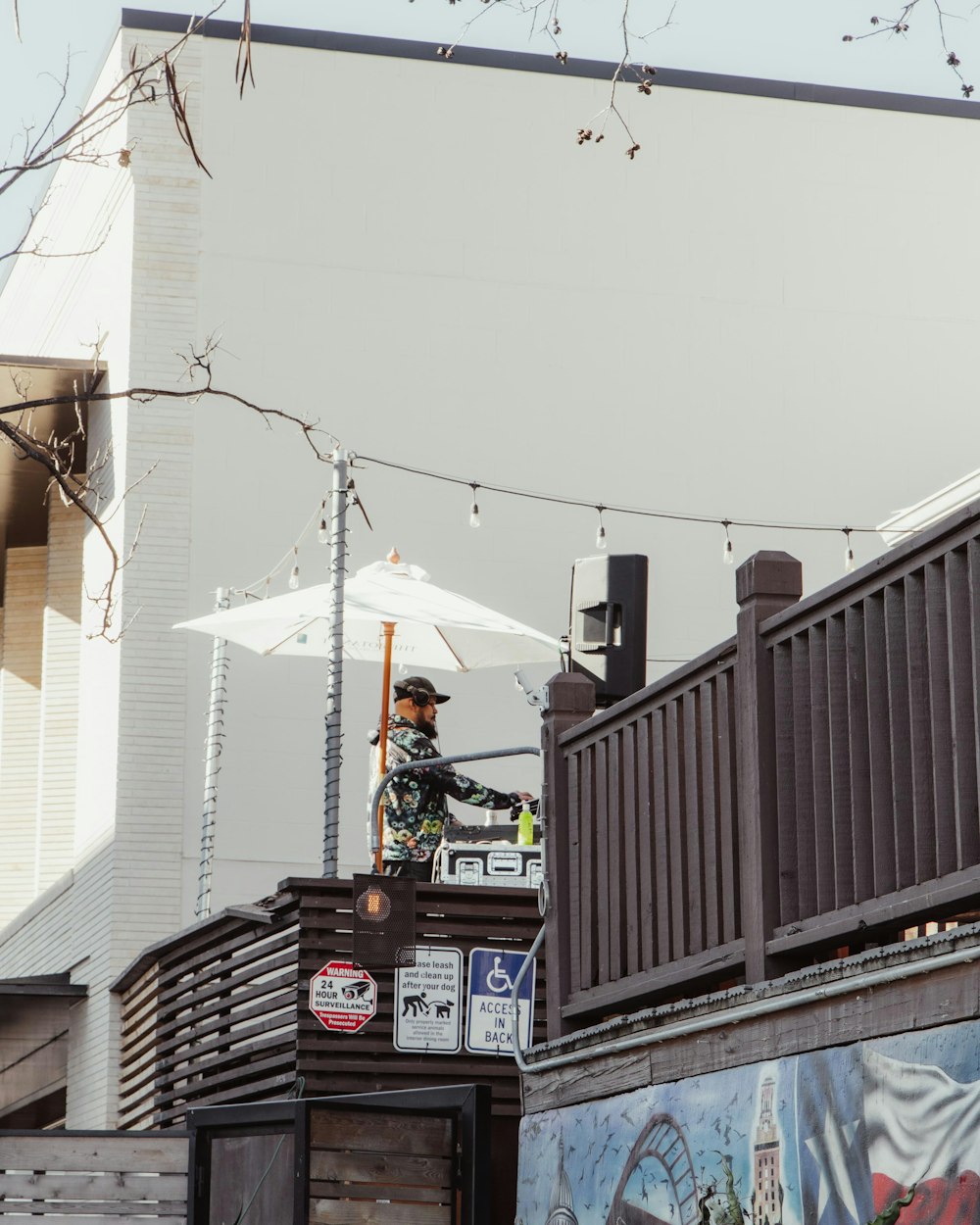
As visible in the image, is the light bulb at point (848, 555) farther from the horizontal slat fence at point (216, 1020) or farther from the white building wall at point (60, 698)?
the horizontal slat fence at point (216, 1020)

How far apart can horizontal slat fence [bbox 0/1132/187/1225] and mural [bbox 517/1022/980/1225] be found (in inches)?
122

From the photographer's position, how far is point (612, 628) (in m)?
10.5

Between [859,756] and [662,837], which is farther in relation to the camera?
[662,837]

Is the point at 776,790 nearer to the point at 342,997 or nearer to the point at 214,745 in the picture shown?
the point at 342,997

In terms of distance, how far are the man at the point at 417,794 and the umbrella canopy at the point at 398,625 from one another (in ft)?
2.64

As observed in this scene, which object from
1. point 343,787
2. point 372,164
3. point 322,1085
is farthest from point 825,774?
point 372,164

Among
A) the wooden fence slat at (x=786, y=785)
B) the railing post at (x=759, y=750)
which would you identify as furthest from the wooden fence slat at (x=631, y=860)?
the wooden fence slat at (x=786, y=785)

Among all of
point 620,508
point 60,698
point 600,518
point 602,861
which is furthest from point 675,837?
point 60,698

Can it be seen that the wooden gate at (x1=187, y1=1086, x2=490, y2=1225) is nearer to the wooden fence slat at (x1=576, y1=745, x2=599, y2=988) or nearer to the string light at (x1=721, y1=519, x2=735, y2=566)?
the wooden fence slat at (x1=576, y1=745, x2=599, y2=988)

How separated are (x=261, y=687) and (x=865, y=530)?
5.21m

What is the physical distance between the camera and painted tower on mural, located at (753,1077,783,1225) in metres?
4.95

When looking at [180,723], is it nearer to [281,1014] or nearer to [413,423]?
[413,423]

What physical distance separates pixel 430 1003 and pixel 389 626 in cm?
354

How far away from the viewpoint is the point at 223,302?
1620 centimetres
